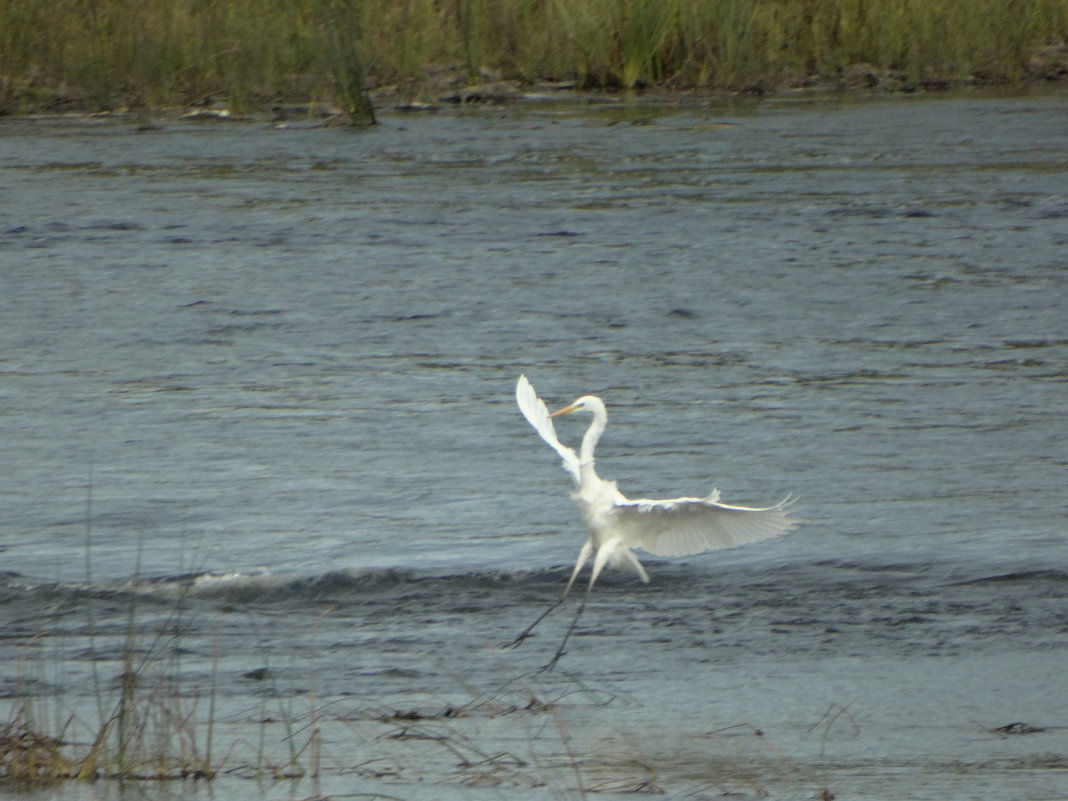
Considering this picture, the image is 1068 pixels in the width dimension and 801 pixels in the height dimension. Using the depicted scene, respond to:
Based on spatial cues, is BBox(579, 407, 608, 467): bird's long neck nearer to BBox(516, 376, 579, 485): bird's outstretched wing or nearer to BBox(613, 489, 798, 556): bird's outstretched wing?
BBox(516, 376, 579, 485): bird's outstretched wing

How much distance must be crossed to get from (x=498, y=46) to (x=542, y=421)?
1229 cm

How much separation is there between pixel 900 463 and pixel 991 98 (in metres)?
9.83

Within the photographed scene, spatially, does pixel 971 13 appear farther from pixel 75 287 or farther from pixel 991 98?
pixel 75 287

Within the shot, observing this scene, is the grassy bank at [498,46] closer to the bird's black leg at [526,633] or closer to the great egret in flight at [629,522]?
the great egret in flight at [629,522]

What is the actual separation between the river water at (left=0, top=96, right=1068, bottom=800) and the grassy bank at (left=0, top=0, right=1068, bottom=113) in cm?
375

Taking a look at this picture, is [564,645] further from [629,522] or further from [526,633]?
[629,522]

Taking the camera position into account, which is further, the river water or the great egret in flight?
the great egret in flight

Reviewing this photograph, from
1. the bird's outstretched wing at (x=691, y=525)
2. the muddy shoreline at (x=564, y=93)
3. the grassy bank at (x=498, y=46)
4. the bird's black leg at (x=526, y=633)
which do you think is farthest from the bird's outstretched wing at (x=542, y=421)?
the muddy shoreline at (x=564, y=93)

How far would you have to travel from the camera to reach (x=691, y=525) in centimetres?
455

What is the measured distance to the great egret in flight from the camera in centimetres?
443

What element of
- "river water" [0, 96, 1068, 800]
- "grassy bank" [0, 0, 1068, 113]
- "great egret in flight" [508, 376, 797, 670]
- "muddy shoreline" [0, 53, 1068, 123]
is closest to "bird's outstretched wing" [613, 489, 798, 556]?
"great egret in flight" [508, 376, 797, 670]

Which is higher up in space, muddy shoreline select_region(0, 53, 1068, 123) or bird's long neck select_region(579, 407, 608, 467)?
muddy shoreline select_region(0, 53, 1068, 123)

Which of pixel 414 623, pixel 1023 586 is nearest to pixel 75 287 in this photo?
pixel 414 623

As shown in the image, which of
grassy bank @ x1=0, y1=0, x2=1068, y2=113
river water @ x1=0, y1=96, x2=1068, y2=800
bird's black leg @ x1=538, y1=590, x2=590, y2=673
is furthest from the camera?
grassy bank @ x1=0, y1=0, x2=1068, y2=113
